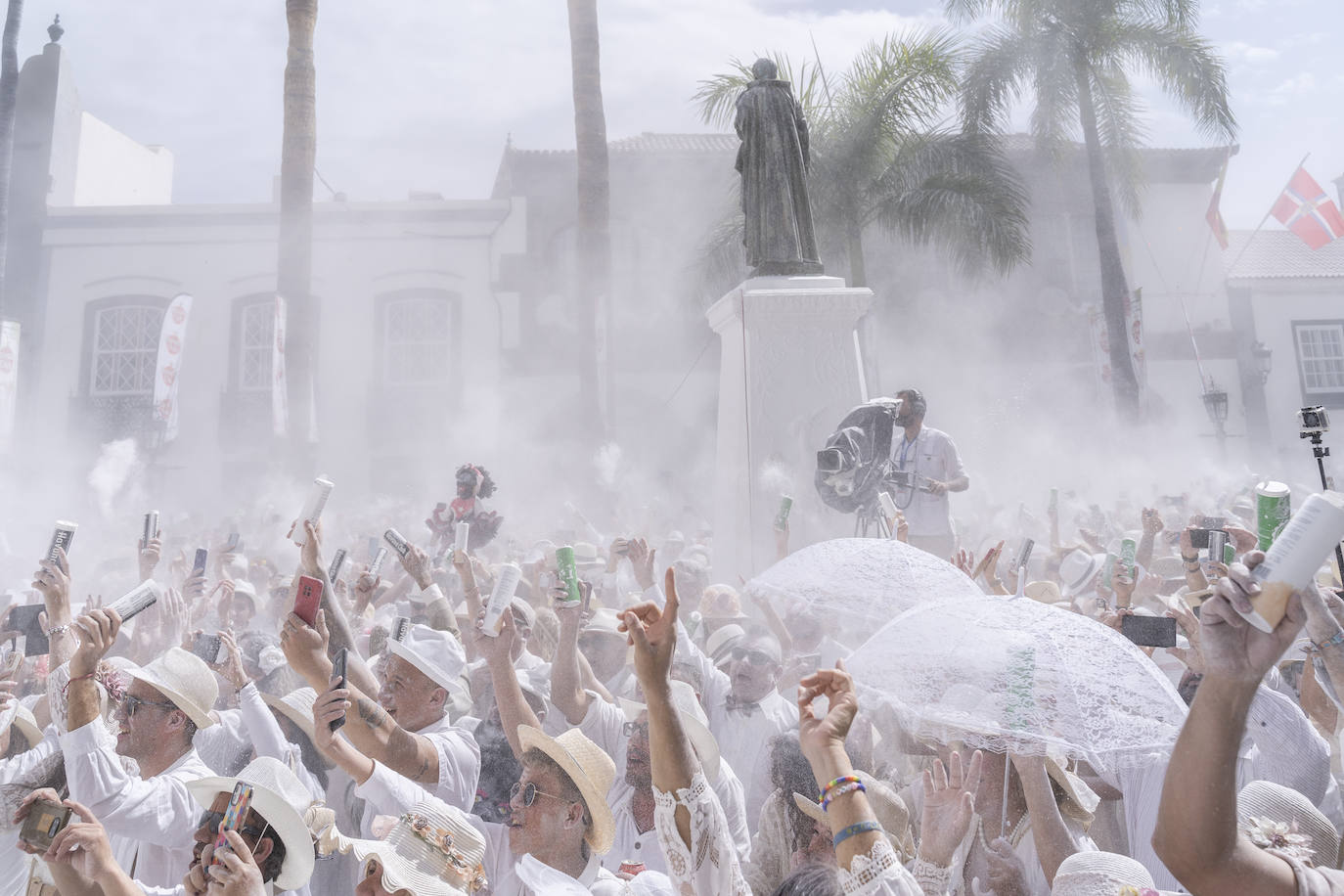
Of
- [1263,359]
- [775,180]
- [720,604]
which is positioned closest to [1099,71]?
[1263,359]

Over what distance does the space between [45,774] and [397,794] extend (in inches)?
43.4

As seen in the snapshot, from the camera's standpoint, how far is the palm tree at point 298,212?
14820mm

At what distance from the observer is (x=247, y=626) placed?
641 centimetres

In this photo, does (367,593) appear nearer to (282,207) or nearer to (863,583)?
(863,583)

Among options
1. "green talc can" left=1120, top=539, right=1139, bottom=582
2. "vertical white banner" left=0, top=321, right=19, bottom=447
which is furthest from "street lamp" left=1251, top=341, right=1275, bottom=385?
"vertical white banner" left=0, top=321, right=19, bottom=447

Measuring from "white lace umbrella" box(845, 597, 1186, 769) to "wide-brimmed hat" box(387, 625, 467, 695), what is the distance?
1328 millimetres

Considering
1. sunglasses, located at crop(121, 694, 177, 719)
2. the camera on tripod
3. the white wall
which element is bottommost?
sunglasses, located at crop(121, 694, 177, 719)

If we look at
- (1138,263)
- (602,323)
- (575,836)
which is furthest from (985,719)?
(1138,263)

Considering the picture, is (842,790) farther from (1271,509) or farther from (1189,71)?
(1189,71)

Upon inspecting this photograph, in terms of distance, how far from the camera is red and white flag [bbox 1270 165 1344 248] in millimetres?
17953

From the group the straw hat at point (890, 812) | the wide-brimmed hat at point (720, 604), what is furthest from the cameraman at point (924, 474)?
the straw hat at point (890, 812)

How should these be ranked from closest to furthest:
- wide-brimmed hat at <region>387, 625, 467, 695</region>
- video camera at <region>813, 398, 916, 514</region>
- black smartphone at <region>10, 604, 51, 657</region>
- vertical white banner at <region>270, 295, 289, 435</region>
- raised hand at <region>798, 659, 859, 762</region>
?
raised hand at <region>798, 659, 859, 762</region> < wide-brimmed hat at <region>387, 625, 467, 695</region> < black smartphone at <region>10, 604, 51, 657</region> < video camera at <region>813, 398, 916, 514</region> < vertical white banner at <region>270, 295, 289, 435</region>

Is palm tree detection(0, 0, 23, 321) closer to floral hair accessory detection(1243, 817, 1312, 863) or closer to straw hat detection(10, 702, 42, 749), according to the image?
straw hat detection(10, 702, 42, 749)

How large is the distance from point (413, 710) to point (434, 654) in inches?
8.0
